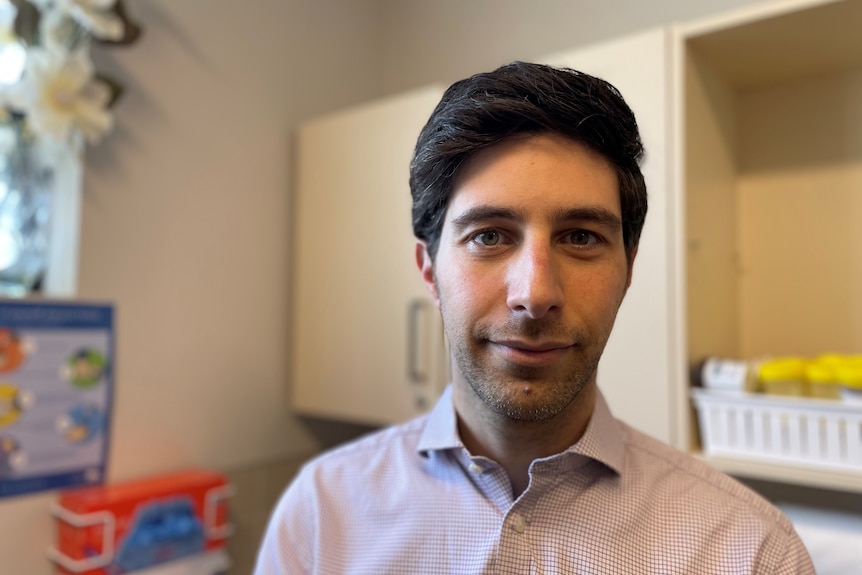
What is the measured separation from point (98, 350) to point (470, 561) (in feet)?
3.25

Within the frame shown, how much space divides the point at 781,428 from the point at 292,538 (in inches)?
31.9

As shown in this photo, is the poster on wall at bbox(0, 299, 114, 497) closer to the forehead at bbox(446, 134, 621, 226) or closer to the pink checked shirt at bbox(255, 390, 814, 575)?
the pink checked shirt at bbox(255, 390, 814, 575)

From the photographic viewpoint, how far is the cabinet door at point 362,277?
1520 mm

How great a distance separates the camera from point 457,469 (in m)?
0.83

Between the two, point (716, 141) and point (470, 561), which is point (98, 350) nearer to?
point (470, 561)

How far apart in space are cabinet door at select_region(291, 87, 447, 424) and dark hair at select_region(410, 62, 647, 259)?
732 millimetres

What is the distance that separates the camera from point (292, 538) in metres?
0.88

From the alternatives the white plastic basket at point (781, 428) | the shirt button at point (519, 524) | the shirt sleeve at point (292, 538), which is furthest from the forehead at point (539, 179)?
the white plastic basket at point (781, 428)

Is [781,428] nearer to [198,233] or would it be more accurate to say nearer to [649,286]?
[649,286]

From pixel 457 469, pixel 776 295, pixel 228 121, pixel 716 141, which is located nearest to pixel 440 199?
pixel 457 469

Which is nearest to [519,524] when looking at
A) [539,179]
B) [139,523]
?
[539,179]

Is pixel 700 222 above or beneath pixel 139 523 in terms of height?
above

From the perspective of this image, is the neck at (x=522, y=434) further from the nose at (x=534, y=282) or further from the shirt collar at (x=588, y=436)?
the nose at (x=534, y=282)

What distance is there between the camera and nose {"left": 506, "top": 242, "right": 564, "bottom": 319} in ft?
2.19
